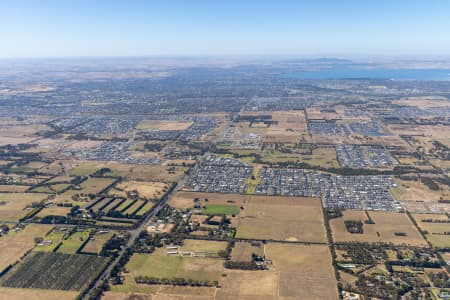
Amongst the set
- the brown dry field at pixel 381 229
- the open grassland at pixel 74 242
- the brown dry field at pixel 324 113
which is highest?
the brown dry field at pixel 324 113

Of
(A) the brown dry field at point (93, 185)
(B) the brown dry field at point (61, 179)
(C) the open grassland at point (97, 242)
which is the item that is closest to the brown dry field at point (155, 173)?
(A) the brown dry field at point (93, 185)

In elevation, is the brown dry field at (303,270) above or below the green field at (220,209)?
below

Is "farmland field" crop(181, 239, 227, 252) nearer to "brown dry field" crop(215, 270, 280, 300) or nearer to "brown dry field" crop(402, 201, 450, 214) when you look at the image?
"brown dry field" crop(215, 270, 280, 300)

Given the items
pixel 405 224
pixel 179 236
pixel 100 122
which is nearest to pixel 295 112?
pixel 100 122

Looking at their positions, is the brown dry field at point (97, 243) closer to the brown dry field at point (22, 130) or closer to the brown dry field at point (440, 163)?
the brown dry field at point (440, 163)

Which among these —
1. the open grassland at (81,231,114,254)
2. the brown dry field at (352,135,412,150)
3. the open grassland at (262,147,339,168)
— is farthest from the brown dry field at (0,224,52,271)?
the brown dry field at (352,135,412,150)

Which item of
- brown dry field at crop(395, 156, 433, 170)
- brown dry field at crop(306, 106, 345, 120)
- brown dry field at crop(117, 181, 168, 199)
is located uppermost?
brown dry field at crop(306, 106, 345, 120)

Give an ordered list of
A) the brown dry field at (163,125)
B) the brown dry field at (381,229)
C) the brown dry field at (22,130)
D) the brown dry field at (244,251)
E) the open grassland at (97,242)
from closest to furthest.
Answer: the brown dry field at (244,251) → the open grassland at (97,242) → the brown dry field at (381,229) → the brown dry field at (22,130) → the brown dry field at (163,125)

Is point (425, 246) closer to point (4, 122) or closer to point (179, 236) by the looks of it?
point (179, 236)
